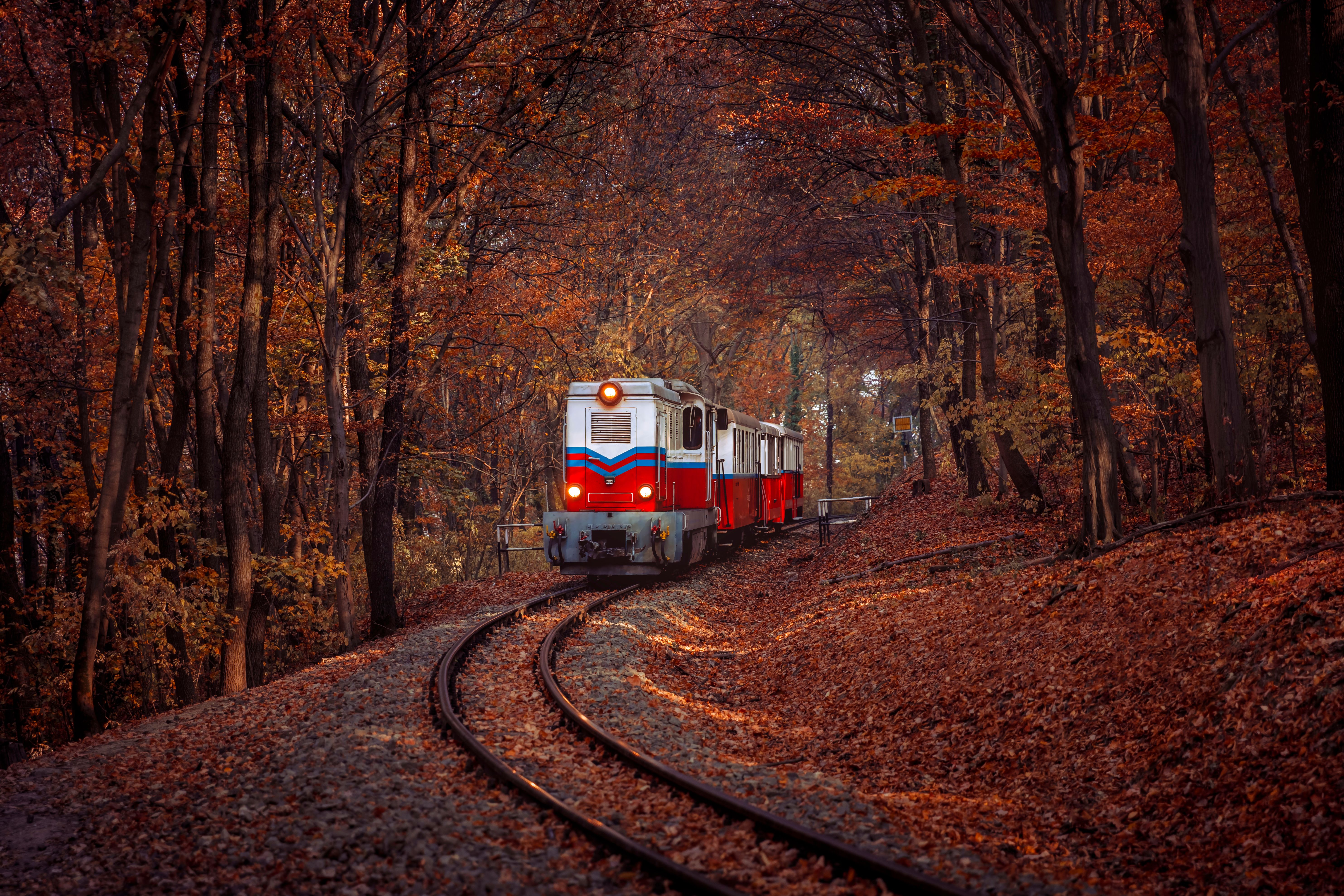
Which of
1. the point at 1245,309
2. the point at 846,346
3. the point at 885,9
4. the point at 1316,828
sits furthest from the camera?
the point at 846,346

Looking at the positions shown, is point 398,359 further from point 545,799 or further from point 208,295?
point 545,799

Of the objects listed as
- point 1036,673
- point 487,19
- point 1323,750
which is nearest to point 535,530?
point 487,19

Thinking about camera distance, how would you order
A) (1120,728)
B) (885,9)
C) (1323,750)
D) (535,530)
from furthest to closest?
1. (535,530)
2. (885,9)
3. (1120,728)
4. (1323,750)

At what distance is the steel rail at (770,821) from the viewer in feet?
16.1

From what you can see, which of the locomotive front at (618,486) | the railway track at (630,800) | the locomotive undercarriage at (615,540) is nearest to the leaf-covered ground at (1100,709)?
the railway track at (630,800)

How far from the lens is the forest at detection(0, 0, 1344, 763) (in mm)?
11156

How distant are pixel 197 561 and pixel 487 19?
1066 cm

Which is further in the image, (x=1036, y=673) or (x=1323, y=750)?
(x=1036, y=673)

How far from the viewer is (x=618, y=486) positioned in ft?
55.6

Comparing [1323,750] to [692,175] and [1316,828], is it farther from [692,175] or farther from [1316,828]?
[692,175]

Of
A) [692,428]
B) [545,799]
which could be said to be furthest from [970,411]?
[545,799]

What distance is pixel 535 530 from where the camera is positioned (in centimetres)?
2925

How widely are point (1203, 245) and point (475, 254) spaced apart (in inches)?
577

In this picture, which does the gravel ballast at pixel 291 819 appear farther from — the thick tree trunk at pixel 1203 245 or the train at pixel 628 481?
the thick tree trunk at pixel 1203 245
